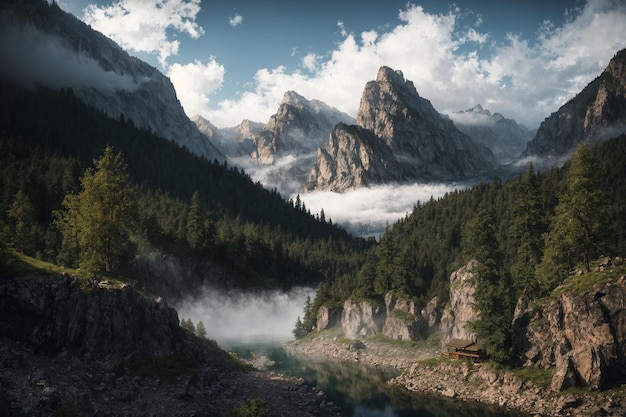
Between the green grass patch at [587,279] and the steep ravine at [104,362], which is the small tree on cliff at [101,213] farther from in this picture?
the green grass patch at [587,279]

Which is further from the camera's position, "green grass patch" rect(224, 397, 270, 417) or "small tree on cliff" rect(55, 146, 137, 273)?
"small tree on cliff" rect(55, 146, 137, 273)

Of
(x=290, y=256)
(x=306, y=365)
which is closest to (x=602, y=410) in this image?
(x=306, y=365)

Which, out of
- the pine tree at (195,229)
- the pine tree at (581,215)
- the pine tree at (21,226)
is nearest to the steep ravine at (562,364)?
the pine tree at (581,215)

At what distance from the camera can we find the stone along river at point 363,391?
66000 millimetres

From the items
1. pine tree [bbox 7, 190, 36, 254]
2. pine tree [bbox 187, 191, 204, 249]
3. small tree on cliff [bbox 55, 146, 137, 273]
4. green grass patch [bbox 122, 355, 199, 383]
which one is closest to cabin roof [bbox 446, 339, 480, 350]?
green grass patch [bbox 122, 355, 199, 383]

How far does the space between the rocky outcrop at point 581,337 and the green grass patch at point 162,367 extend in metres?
51.4

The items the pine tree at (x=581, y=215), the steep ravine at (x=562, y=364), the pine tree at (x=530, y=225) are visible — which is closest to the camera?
the steep ravine at (x=562, y=364)

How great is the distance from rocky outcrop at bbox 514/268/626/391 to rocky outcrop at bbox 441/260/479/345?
2771 centimetres

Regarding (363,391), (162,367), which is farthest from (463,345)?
(162,367)

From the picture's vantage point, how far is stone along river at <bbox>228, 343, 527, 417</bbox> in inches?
2598

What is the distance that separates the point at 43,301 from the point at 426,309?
3725 inches

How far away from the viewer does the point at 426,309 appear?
396 ft

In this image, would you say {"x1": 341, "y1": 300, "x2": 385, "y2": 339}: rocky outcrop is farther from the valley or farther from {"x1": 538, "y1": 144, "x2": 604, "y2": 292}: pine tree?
{"x1": 538, "y1": 144, "x2": 604, "y2": 292}: pine tree

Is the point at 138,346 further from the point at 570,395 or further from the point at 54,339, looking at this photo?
the point at 570,395
